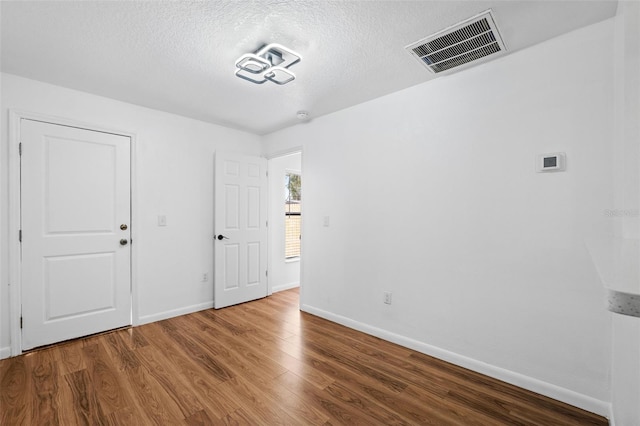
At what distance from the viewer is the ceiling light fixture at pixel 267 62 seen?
6.75 ft

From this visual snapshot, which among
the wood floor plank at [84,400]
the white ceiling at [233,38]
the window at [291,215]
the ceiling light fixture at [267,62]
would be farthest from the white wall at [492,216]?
the wood floor plank at [84,400]

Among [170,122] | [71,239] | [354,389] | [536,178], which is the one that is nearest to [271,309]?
[354,389]

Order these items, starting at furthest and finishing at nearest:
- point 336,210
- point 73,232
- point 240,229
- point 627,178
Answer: point 240,229, point 336,210, point 73,232, point 627,178

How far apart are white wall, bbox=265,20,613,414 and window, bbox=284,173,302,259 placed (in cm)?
175

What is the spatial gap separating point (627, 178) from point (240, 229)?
3729mm

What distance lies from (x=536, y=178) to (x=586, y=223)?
16.0 inches

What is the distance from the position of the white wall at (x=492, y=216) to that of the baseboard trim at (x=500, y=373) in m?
0.01

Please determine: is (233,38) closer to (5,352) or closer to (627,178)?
(627,178)

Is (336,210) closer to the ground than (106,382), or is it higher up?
higher up

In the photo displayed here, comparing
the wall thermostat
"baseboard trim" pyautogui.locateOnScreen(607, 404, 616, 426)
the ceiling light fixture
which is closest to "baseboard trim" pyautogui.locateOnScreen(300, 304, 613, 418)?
"baseboard trim" pyautogui.locateOnScreen(607, 404, 616, 426)

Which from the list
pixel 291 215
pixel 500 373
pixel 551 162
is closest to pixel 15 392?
pixel 500 373

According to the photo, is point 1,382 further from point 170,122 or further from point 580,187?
point 580,187

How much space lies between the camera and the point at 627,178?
143cm

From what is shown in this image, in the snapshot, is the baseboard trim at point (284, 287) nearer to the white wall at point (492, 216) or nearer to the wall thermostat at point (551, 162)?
the white wall at point (492, 216)
